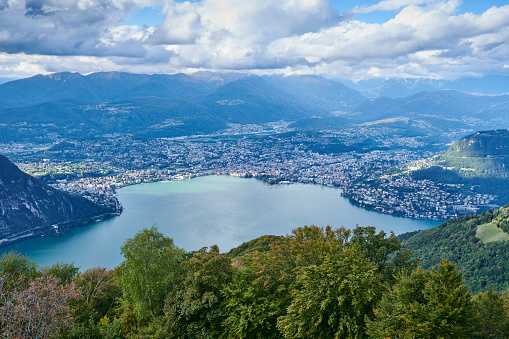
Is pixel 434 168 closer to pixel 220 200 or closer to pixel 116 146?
pixel 220 200

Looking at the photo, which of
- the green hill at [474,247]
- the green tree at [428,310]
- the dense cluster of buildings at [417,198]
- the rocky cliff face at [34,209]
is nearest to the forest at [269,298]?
the green tree at [428,310]

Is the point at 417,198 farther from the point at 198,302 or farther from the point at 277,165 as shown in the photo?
the point at 198,302

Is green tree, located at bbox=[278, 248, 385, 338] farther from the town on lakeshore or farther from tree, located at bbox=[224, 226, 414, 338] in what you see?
the town on lakeshore

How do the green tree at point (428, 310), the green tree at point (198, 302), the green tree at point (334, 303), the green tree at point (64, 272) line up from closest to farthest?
the green tree at point (428, 310) → the green tree at point (334, 303) → the green tree at point (198, 302) → the green tree at point (64, 272)

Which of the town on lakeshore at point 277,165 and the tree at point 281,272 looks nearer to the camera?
the tree at point 281,272

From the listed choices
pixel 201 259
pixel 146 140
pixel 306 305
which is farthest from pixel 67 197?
pixel 146 140

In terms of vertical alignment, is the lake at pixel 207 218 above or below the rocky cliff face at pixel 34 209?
below

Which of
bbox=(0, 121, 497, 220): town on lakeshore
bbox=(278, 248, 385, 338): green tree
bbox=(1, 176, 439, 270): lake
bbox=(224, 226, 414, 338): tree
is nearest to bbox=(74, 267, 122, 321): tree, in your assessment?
bbox=(224, 226, 414, 338): tree

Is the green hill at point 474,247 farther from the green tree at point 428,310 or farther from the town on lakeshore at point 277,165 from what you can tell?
the green tree at point 428,310
